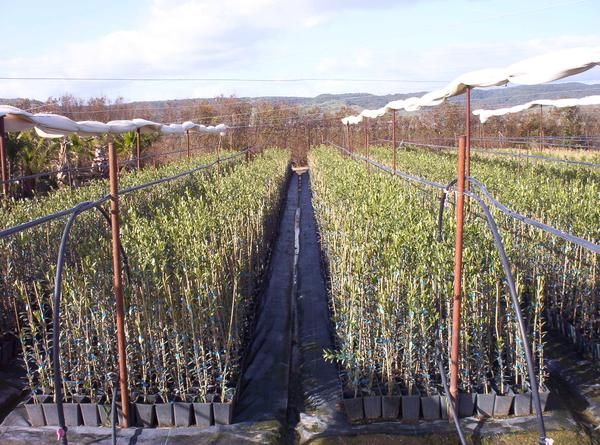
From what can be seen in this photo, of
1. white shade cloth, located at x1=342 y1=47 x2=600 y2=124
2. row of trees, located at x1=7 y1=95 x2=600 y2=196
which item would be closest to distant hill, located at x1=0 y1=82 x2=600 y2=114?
row of trees, located at x1=7 y1=95 x2=600 y2=196

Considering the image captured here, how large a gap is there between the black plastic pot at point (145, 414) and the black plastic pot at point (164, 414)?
0.04 m

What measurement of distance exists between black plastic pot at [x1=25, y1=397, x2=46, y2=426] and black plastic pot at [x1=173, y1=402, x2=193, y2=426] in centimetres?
90

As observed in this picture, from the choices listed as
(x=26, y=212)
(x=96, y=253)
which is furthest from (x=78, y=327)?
(x=26, y=212)

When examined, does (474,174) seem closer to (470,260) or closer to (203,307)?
(470,260)

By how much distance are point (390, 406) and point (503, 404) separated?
731 mm

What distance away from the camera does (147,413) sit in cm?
373

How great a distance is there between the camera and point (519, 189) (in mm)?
6891

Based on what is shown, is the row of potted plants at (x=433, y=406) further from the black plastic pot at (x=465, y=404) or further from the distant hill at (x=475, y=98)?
the distant hill at (x=475, y=98)

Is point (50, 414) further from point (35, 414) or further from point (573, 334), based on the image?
point (573, 334)

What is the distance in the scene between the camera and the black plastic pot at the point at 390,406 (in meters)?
3.75

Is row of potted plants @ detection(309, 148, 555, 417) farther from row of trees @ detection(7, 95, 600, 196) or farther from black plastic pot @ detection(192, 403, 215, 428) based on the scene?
row of trees @ detection(7, 95, 600, 196)

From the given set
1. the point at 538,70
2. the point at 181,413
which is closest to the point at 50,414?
the point at 181,413

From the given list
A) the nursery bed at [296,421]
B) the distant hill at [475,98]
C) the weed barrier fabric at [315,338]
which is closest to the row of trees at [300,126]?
the weed barrier fabric at [315,338]

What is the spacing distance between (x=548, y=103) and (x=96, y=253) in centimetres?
1494
